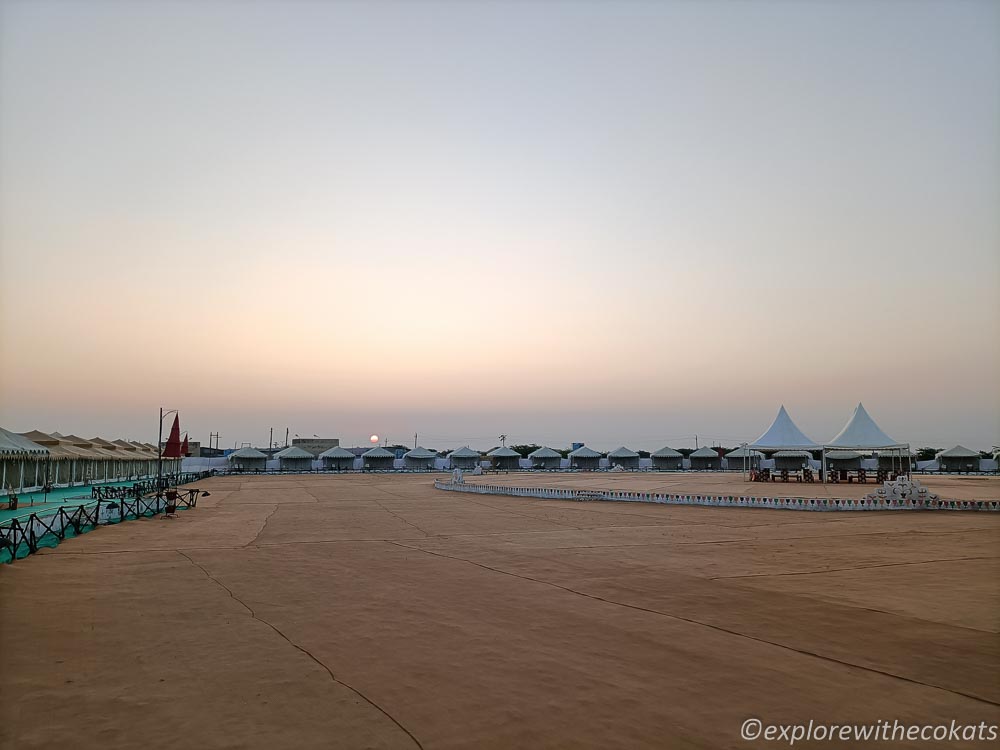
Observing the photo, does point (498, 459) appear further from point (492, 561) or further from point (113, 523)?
point (492, 561)

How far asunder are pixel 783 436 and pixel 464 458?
5015 centimetres

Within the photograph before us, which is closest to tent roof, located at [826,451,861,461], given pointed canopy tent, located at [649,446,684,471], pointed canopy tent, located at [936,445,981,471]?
pointed canopy tent, located at [936,445,981,471]

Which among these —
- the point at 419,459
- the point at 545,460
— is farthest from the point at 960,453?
the point at 419,459

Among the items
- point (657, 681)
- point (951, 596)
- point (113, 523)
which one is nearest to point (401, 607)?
point (657, 681)

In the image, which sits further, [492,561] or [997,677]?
[492,561]

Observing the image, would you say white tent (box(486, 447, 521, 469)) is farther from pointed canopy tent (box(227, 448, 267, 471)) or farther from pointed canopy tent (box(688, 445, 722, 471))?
pointed canopy tent (box(227, 448, 267, 471))

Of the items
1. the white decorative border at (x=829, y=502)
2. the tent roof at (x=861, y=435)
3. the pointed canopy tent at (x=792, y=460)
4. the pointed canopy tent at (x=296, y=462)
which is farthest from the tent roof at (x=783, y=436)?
the pointed canopy tent at (x=296, y=462)

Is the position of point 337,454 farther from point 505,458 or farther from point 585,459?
point 585,459

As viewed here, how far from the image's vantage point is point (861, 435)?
3631 centimetres

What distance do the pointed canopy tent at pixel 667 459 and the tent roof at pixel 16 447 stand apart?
64.5 meters

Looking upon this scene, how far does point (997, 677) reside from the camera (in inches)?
237

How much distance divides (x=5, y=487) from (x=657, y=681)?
3235 cm

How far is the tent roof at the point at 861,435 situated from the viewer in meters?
35.5

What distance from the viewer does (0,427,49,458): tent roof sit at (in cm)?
2633
